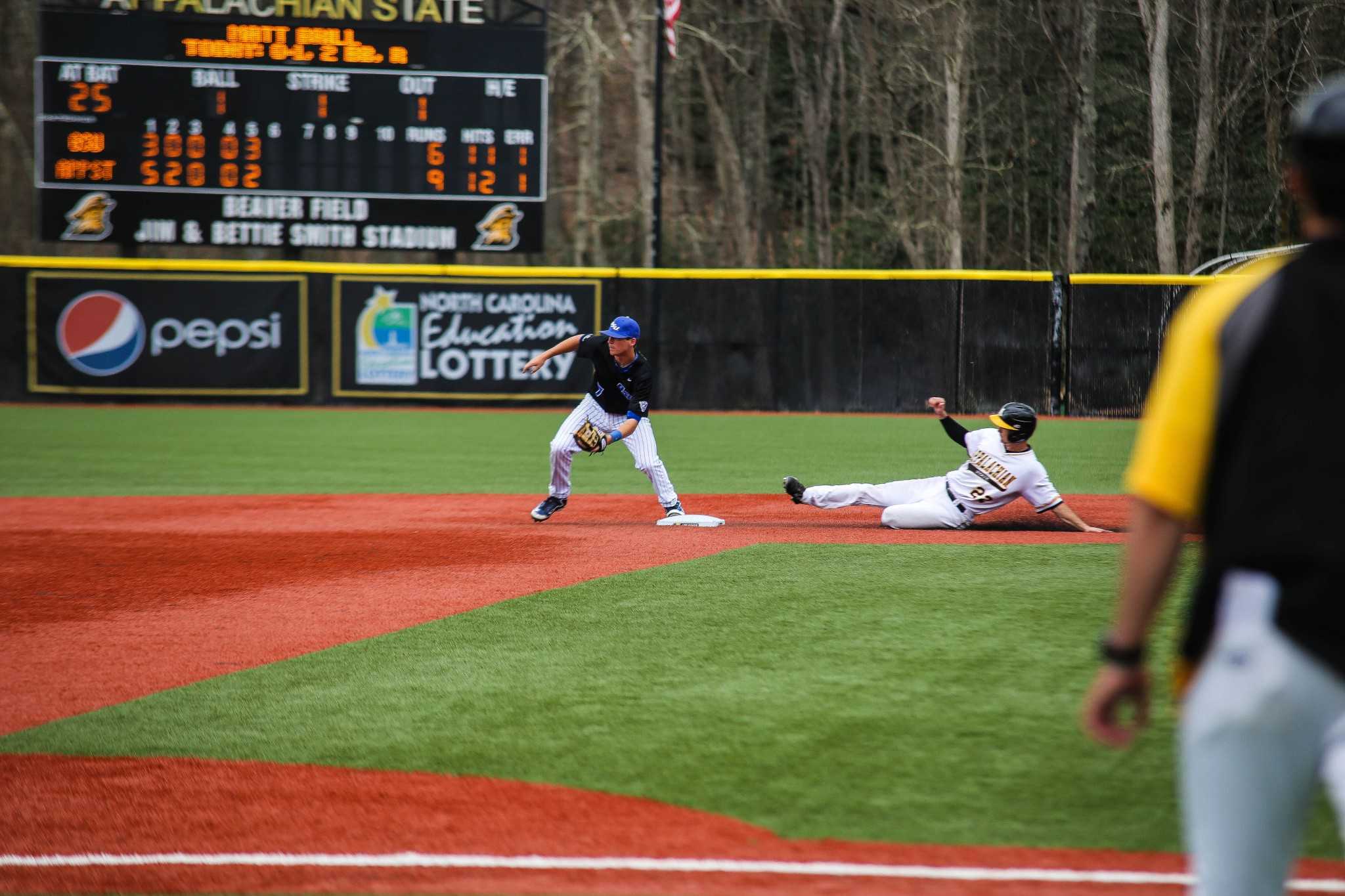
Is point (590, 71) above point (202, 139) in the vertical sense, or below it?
above

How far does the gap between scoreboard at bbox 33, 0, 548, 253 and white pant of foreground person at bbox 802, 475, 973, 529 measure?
423 inches

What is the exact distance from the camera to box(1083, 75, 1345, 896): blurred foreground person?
1.87 meters

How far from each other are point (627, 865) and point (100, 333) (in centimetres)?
2078

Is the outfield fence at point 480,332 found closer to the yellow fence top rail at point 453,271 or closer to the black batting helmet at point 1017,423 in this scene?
the yellow fence top rail at point 453,271

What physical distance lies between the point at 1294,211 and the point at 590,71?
15591 millimetres

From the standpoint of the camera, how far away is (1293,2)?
26.4 m

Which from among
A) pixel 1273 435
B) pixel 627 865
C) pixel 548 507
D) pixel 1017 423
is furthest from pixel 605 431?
pixel 1273 435

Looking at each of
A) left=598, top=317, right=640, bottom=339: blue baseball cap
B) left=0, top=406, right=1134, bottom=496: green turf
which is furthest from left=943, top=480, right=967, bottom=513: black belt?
left=0, top=406, right=1134, bottom=496: green turf

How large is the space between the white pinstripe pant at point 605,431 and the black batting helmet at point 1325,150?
8531 mm

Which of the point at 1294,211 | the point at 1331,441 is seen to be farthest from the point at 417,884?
the point at 1294,211

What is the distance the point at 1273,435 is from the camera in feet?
6.27

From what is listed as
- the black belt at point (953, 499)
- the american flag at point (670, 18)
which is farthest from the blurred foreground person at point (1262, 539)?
the american flag at point (670, 18)

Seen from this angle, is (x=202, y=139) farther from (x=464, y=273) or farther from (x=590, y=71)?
(x=590, y=71)

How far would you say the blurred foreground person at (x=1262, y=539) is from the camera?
187 cm
